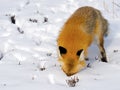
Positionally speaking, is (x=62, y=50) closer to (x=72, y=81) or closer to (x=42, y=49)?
(x=72, y=81)

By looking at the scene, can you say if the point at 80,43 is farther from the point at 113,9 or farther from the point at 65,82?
the point at 113,9

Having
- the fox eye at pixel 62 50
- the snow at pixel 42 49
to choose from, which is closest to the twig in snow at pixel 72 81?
the snow at pixel 42 49

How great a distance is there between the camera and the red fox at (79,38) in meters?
6.86

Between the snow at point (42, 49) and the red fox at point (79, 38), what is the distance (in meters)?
0.36

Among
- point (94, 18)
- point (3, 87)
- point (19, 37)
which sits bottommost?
point (3, 87)

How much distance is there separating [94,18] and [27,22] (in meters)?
2.41

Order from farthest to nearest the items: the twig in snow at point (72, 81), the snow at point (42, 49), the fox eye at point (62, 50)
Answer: the snow at point (42, 49), the twig in snow at point (72, 81), the fox eye at point (62, 50)

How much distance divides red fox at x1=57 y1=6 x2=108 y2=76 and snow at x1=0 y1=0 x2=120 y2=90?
36 cm

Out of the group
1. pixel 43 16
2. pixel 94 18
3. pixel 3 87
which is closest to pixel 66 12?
pixel 43 16

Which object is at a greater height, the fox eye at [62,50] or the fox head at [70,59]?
the fox eye at [62,50]

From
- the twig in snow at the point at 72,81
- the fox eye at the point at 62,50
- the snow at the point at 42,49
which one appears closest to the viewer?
the fox eye at the point at 62,50

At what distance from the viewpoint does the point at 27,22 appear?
9.87 m

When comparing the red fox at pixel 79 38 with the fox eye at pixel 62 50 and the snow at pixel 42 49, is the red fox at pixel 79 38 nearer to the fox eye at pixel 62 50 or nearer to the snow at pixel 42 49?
the fox eye at pixel 62 50

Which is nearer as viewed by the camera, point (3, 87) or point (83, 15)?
point (3, 87)
